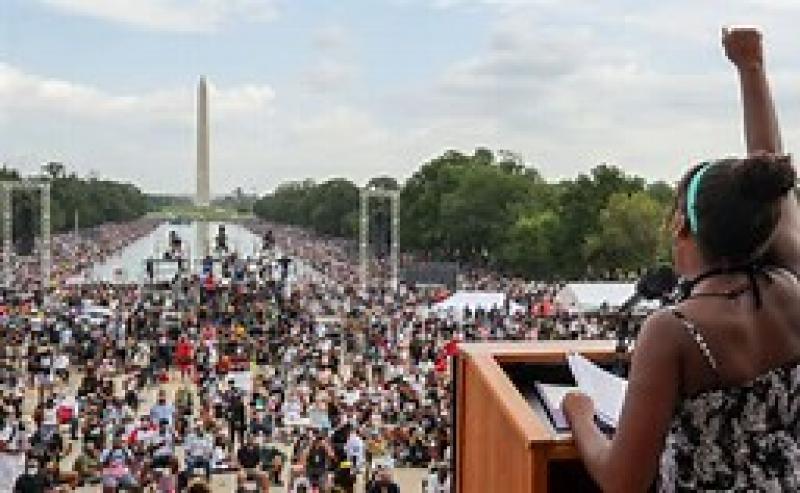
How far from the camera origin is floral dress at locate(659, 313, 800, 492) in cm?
165

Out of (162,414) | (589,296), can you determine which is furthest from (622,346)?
(589,296)

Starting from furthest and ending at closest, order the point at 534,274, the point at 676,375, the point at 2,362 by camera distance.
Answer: the point at 534,274 → the point at 2,362 → the point at 676,375

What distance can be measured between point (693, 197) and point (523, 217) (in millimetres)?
77224

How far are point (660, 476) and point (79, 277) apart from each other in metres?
64.4

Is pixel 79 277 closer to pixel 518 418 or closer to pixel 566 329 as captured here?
pixel 566 329

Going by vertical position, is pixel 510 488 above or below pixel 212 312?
above

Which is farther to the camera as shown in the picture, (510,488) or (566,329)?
(566,329)

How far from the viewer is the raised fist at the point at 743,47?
213 centimetres

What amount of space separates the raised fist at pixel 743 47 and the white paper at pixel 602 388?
607 mm

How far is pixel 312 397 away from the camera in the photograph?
20.5m

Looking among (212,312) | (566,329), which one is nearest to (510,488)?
(566,329)

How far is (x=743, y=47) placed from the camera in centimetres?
214

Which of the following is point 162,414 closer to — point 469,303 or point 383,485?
point 383,485

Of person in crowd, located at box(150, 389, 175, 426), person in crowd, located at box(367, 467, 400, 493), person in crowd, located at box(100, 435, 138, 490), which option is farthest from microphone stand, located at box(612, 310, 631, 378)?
person in crowd, located at box(150, 389, 175, 426)
